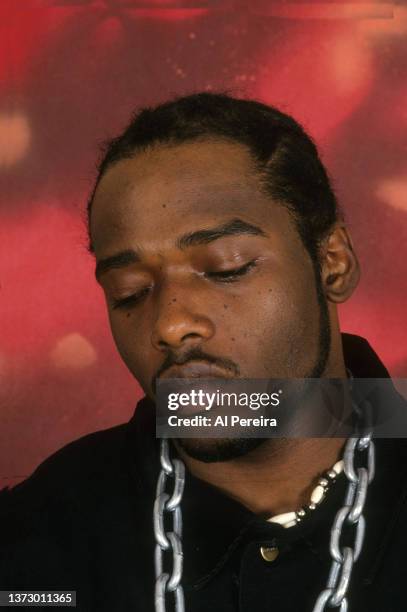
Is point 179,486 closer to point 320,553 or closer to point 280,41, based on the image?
point 320,553

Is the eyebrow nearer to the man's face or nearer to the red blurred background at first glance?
the man's face

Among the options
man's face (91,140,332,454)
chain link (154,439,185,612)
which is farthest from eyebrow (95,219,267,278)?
chain link (154,439,185,612)

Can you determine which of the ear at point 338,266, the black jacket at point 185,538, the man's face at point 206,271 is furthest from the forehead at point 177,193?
the black jacket at point 185,538

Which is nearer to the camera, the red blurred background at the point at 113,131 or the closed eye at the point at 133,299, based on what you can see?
the closed eye at the point at 133,299

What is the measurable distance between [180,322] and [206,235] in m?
0.09

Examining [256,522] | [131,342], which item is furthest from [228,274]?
[256,522]

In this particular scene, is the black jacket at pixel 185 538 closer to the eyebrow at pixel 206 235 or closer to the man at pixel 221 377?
the man at pixel 221 377

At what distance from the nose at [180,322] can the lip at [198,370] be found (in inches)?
0.9

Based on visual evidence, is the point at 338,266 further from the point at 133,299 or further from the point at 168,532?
the point at 168,532

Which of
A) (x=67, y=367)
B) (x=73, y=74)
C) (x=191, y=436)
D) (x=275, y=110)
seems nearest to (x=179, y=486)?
(x=191, y=436)

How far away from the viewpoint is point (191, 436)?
1.03 meters

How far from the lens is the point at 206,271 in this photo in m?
1.01

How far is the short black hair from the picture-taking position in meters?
1.07

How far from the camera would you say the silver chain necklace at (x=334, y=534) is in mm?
962
